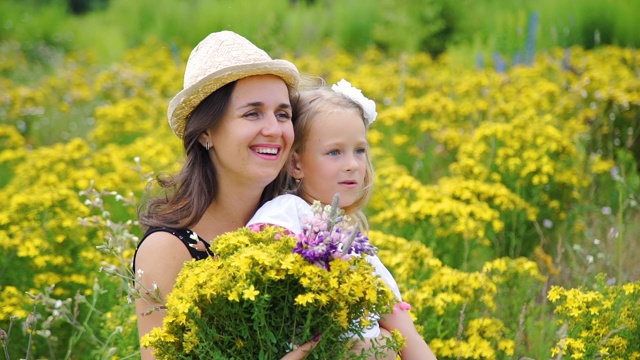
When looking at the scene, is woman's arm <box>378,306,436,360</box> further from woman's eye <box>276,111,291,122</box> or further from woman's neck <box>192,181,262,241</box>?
woman's eye <box>276,111,291,122</box>

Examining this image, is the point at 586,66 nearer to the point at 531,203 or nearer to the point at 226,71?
the point at 531,203

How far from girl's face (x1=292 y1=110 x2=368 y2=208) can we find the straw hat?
0.73 ft

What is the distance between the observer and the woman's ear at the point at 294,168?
3.23 meters

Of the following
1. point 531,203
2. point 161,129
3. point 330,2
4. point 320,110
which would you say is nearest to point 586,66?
point 531,203

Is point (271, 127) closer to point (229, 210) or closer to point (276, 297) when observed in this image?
point (229, 210)

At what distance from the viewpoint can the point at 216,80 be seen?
2.97 m

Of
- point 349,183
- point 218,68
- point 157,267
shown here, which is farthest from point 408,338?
point 218,68

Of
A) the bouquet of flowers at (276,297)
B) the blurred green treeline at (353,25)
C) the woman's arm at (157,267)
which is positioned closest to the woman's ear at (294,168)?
the woman's arm at (157,267)

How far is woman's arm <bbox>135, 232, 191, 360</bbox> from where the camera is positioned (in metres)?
2.85

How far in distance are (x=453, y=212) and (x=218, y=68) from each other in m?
1.80

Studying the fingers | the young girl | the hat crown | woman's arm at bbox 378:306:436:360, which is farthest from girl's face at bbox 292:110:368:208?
the fingers

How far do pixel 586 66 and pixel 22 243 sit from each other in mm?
5276

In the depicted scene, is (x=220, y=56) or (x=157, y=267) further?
(x=220, y=56)

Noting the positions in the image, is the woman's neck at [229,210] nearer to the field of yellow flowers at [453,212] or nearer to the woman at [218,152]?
the woman at [218,152]
